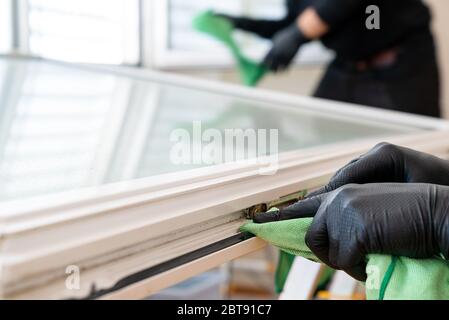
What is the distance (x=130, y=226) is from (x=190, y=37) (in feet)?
6.52

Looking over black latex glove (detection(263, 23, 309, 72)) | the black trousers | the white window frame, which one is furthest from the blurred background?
the white window frame

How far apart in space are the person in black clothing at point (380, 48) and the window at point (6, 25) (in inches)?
27.5

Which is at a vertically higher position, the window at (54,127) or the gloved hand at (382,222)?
the window at (54,127)

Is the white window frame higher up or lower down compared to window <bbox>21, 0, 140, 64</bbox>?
lower down

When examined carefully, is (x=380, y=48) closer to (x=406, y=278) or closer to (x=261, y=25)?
(x=261, y=25)

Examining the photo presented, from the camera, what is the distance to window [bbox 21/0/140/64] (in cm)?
174

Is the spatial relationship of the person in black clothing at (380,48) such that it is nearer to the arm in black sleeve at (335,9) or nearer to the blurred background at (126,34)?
the arm in black sleeve at (335,9)

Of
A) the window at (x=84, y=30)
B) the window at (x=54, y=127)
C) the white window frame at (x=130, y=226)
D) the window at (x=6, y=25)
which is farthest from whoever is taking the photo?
the window at (x=84, y=30)

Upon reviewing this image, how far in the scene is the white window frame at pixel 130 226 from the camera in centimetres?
36

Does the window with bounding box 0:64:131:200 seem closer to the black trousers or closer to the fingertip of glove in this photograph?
the fingertip of glove

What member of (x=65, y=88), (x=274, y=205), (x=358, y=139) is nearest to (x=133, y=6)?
(x=65, y=88)

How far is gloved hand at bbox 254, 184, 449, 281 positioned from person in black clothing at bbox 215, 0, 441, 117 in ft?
4.24

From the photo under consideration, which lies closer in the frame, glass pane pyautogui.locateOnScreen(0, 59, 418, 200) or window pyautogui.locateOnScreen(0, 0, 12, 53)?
glass pane pyautogui.locateOnScreen(0, 59, 418, 200)

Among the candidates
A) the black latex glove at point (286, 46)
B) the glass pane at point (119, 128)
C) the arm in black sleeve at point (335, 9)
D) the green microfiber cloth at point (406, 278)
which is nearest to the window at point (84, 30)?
the glass pane at point (119, 128)
